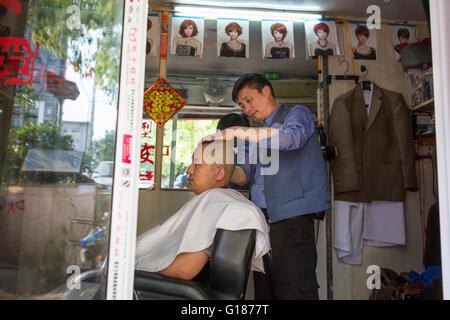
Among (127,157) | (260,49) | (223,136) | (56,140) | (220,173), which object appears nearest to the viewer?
(127,157)

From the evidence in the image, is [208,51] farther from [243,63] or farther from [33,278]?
[33,278]

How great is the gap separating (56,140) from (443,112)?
47.8 inches

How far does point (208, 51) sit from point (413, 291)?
118 inches

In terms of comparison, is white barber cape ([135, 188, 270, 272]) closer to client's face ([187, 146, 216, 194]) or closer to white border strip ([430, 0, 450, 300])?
client's face ([187, 146, 216, 194])

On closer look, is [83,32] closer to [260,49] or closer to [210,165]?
[210,165]

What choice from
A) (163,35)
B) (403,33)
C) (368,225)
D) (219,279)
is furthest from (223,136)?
(403,33)

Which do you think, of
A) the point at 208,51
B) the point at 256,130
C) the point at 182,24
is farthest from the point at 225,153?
the point at 208,51

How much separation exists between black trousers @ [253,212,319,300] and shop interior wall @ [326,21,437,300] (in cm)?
129

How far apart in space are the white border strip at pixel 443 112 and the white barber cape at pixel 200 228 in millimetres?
630

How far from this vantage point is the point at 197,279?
5.39 ft

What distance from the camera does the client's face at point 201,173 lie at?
183 centimetres

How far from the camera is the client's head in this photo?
1815mm

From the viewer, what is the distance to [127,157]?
38.3 inches

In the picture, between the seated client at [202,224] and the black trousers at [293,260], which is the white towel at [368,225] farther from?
the seated client at [202,224]
